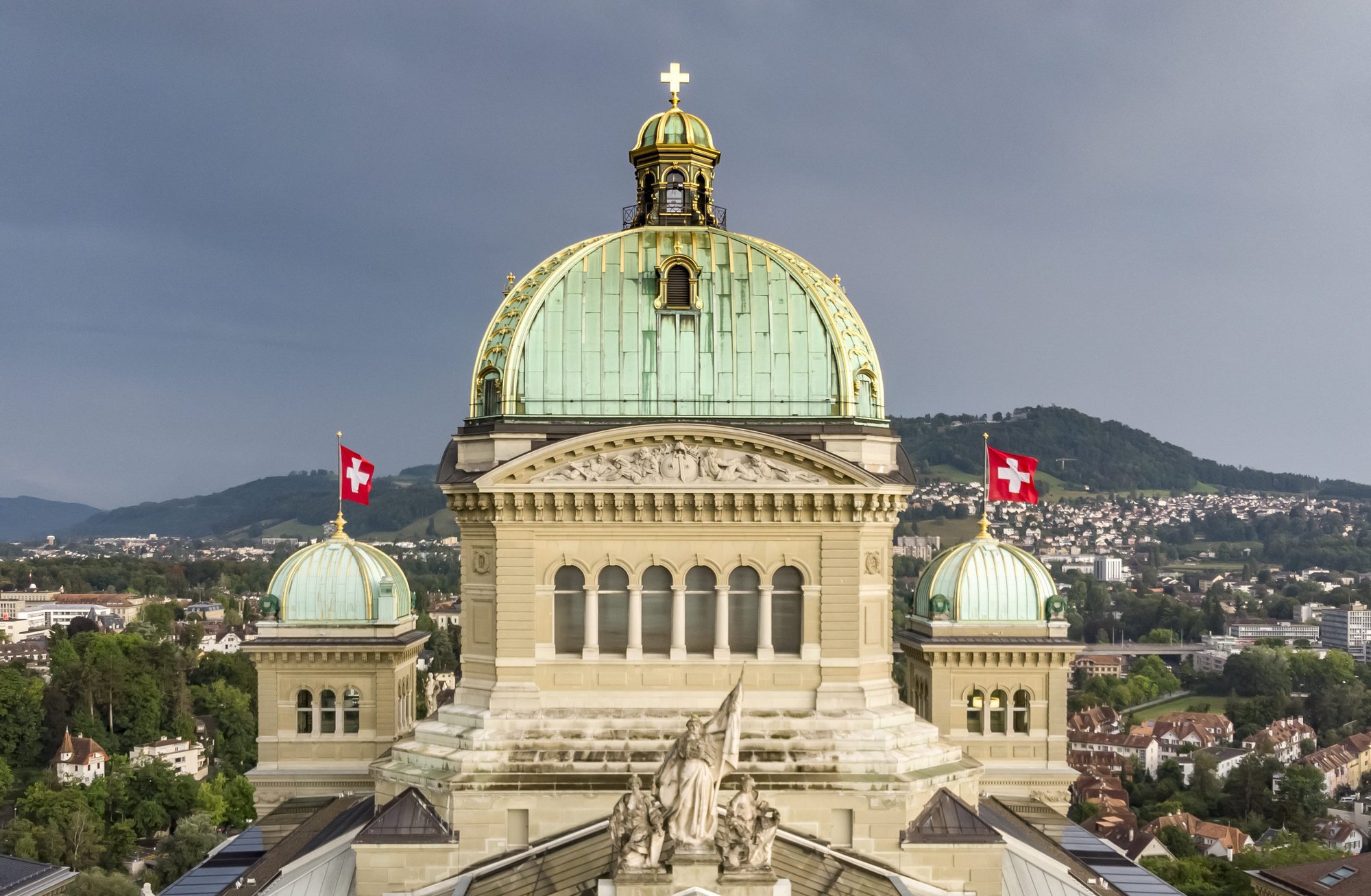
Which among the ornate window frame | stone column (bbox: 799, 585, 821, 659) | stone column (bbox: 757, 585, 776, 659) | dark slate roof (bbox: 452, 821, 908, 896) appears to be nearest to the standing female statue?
dark slate roof (bbox: 452, 821, 908, 896)

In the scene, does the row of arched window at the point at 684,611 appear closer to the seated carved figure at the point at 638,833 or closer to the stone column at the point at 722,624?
the stone column at the point at 722,624

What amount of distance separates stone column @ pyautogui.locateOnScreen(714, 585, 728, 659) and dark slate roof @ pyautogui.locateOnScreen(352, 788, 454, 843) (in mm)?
7694

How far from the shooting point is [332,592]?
Answer: 53969 millimetres

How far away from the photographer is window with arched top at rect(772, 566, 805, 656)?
37969 mm

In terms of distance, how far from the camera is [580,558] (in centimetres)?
3762

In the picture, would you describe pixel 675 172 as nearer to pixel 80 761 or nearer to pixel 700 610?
pixel 700 610

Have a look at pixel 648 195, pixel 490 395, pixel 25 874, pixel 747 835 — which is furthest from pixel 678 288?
pixel 25 874

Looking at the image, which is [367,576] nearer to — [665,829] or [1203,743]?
[665,829]

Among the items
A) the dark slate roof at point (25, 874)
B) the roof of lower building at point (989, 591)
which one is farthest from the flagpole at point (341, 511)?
the dark slate roof at point (25, 874)

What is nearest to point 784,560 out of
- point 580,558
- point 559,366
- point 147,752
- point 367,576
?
point 580,558

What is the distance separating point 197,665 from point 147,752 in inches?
1427

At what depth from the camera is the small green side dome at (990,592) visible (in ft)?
173

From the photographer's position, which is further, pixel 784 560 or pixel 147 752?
pixel 147 752

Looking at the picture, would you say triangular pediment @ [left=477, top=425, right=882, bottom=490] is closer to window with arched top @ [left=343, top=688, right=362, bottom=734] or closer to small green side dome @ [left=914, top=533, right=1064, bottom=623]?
small green side dome @ [left=914, top=533, right=1064, bottom=623]
